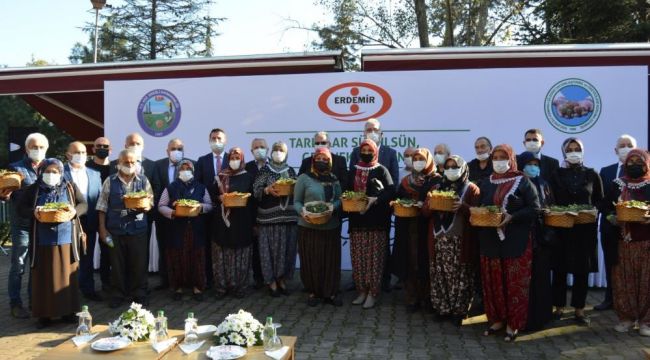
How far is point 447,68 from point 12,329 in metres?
5.99

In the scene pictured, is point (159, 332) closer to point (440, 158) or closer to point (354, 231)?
point (354, 231)

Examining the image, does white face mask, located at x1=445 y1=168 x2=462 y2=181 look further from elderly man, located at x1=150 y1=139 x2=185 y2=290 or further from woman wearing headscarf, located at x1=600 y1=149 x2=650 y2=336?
elderly man, located at x1=150 y1=139 x2=185 y2=290

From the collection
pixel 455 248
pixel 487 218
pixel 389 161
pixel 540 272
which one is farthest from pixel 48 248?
pixel 540 272

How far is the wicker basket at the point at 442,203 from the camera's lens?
4.95 m

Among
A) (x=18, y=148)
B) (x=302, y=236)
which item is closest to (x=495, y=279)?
(x=302, y=236)

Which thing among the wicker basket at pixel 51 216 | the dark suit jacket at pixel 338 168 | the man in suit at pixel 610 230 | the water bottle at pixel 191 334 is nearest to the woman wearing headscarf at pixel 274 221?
the dark suit jacket at pixel 338 168

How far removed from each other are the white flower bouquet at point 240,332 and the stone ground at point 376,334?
3.77 ft

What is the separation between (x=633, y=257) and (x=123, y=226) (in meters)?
4.91

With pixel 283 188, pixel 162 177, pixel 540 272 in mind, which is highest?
pixel 162 177

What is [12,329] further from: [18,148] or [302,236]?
[18,148]

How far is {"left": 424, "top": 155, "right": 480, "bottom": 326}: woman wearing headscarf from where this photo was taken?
17.0 ft

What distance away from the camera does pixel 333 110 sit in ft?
24.5

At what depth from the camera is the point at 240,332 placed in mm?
3406

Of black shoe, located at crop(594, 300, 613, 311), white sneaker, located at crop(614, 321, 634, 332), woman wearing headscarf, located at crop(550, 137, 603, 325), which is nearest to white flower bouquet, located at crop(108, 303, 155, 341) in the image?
woman wearing headscarf, located at crop(550, 137, 603, 325)
